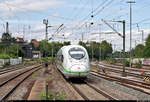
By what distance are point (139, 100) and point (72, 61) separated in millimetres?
8520

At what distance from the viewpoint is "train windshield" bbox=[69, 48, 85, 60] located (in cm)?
1982

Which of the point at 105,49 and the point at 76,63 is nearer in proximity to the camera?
the point at 76,63

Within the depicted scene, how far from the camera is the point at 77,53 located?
20.1 m

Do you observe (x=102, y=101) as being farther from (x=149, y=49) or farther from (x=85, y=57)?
(x=149, y=49)

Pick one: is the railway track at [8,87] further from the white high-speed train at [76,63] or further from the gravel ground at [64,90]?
the white high-speed train at [76,63]

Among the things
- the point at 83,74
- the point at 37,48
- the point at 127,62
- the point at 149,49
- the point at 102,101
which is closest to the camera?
the point at 102,101

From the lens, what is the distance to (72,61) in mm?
19328

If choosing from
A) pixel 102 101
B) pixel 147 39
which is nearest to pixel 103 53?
pixel 147 39

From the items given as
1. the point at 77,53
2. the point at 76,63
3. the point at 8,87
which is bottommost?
the point at 8,87

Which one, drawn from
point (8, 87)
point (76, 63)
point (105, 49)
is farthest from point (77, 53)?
point (105, 49)

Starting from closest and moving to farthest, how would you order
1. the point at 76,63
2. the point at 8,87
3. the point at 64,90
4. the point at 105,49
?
the point at 64,90 < the point at 8,87 < the point at 76,63 < the point at 105,49

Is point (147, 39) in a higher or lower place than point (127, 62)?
higher

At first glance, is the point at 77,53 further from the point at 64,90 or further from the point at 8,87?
the point at 8,87

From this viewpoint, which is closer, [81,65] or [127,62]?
[81,65]
